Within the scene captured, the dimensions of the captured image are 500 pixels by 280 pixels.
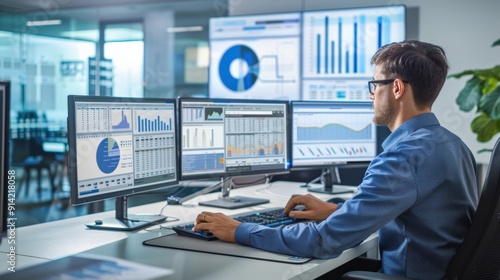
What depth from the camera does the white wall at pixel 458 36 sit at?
12.4 ft

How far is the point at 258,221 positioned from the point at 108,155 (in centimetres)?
57

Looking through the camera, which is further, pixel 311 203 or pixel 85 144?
pixel 311 203

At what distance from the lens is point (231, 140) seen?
264cm

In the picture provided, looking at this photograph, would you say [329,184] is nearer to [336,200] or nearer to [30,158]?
[336,200]

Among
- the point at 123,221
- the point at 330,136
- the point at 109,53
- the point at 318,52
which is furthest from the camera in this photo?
the point at 109,53

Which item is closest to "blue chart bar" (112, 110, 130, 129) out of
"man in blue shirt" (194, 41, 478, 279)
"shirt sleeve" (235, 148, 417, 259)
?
"man in blue shirt" (194, 41, 478, 279)

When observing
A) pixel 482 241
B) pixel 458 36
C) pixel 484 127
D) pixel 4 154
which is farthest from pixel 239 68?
pixel 4 154

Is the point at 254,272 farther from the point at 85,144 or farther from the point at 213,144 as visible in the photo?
the point at 213,144

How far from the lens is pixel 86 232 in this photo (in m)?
2.06

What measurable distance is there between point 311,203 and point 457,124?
6.55 feet

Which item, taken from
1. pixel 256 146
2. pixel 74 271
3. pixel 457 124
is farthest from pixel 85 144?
pixel 457 124

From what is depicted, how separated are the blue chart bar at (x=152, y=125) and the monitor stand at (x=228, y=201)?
44 centimetres

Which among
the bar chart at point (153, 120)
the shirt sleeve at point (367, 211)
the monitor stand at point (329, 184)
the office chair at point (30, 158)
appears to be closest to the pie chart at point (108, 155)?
the bar chart at point (153, 120)

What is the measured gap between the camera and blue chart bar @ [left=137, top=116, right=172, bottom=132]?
2.21 m
